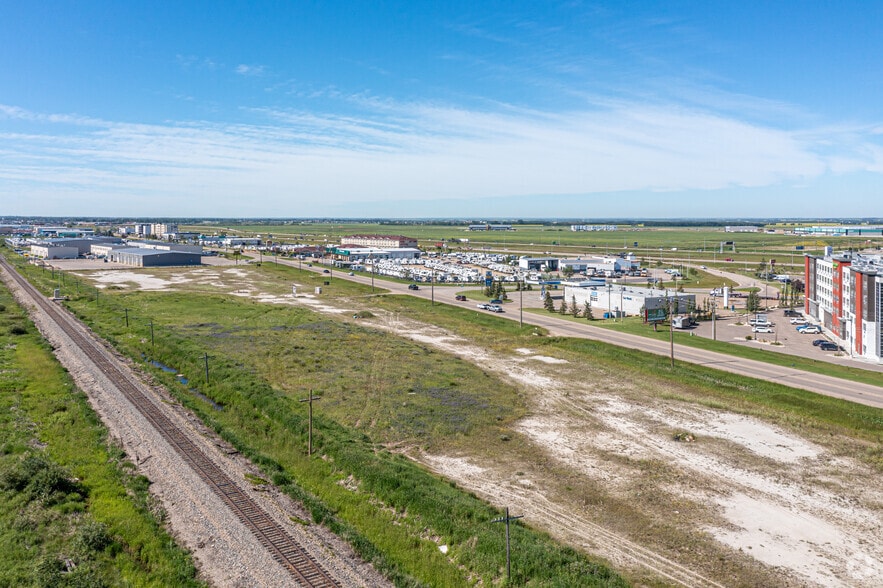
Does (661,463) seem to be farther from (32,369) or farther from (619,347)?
(32,369)

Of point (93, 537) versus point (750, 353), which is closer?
point (93, 537)

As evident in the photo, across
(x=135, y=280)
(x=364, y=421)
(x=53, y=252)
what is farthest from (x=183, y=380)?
(x=53, y=252)

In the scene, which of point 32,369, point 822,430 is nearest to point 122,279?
point 32,369

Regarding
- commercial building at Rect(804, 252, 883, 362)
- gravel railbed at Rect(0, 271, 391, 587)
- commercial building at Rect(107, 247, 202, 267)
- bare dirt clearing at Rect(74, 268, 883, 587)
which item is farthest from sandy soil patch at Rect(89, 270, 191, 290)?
commercial building at Rect(804, 252, 883, 362)

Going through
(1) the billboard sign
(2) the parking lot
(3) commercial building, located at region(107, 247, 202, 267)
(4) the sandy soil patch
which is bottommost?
(2) the parking lot

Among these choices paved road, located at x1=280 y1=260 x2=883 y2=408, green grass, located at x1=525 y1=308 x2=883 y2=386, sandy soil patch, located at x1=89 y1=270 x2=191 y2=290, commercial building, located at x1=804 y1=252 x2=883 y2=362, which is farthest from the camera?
sandy soil patch, located at x1=89 y1=270 x2=191 y2=290

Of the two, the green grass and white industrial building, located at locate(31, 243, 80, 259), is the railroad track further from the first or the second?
white industrial building, located at locate(31, 243, 80, 259)

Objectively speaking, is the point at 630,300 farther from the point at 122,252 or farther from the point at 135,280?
the point at 122,252
